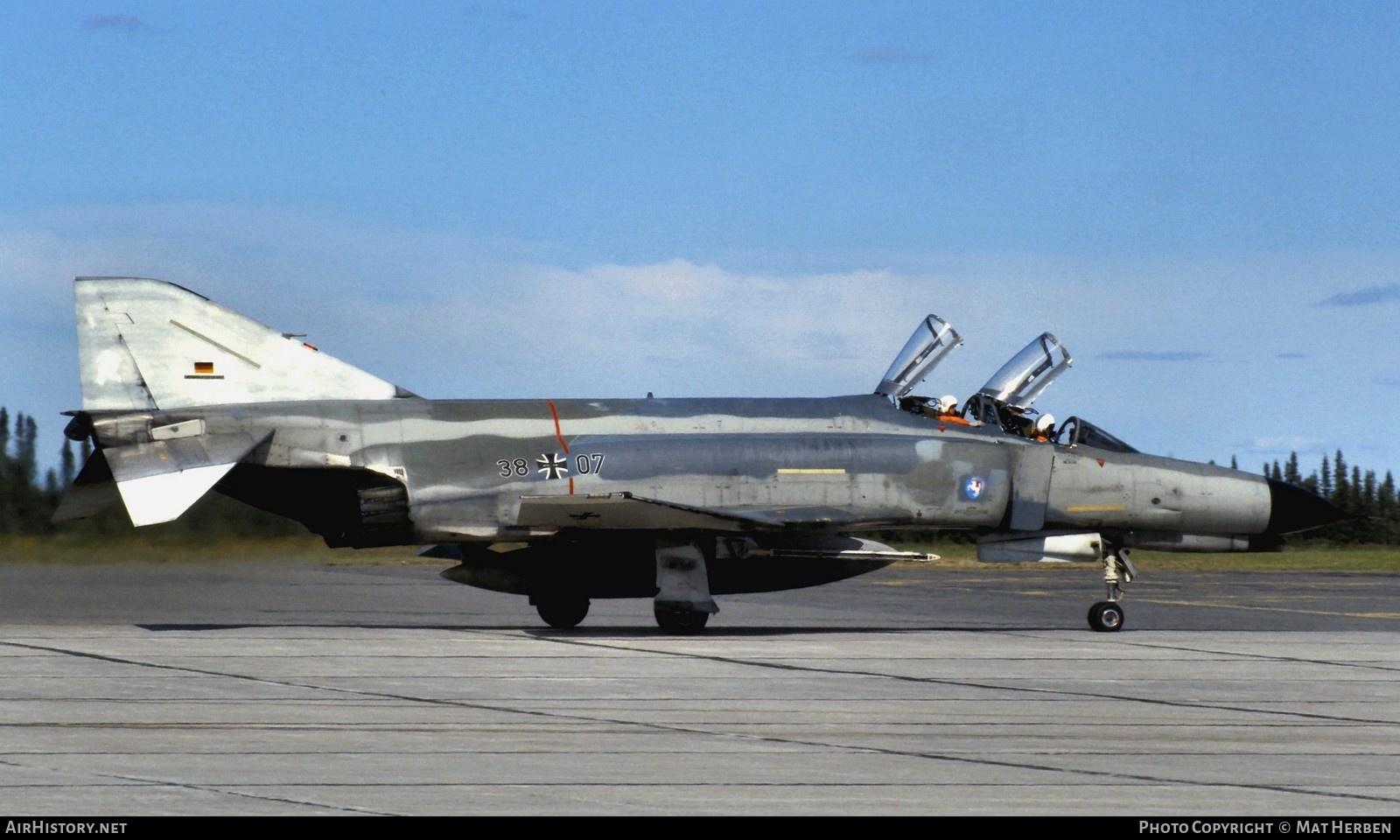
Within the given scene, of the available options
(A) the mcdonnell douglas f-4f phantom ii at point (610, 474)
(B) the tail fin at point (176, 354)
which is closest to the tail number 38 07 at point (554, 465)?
(A) the mcdonnell douglas f-4f phantom ii at point (610, 474)

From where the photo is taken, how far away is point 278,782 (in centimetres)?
861

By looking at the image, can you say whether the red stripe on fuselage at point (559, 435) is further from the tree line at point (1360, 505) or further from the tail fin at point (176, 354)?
the tree line at point (1360, 505)

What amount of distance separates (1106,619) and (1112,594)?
0.47 metres

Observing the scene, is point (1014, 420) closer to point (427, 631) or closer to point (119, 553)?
point (427, 631)

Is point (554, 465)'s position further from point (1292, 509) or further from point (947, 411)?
point (1292, 509)

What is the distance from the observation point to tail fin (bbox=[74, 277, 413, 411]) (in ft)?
59.6

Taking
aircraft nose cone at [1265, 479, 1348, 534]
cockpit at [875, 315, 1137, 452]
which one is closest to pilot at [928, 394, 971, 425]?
cockpit at [875, 315, 1137, 452]

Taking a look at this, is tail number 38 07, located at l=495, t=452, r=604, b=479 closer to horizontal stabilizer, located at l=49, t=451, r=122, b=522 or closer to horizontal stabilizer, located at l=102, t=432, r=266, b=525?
horizontal stabilizer, located at l=102, t=432, r=266, b=525

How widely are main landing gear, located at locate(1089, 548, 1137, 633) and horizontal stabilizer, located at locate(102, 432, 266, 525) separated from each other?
9.90m

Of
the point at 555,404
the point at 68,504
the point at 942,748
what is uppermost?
the point at 555,404

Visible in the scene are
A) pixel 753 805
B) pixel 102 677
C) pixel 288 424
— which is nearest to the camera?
pixel 753 805

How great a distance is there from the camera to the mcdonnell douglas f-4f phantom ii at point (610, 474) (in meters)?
18.2

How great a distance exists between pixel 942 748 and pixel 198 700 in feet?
18.2
